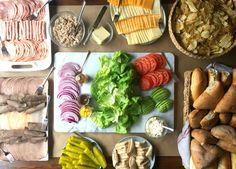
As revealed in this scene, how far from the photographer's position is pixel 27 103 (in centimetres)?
153

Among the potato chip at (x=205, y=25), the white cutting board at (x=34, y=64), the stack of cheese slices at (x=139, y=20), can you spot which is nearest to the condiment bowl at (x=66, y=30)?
the white cutting board at (x=34, y=64)

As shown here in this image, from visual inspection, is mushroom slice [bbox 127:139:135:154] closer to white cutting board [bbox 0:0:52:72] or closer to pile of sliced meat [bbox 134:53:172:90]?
pile of sliced meat [bbox 134:53:172:90]

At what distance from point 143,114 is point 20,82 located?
48cm

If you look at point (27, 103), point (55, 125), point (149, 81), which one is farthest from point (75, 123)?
point (149, 81)

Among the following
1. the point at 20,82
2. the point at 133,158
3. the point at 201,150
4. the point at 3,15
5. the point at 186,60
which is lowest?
the point at 133,158

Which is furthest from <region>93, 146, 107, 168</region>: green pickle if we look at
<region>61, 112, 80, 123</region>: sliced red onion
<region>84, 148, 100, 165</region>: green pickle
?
<region>61, 112, 80, 123</region>: sliced red onion

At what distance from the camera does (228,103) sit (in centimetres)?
125

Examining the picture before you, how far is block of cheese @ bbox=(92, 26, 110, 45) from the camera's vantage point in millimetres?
1493

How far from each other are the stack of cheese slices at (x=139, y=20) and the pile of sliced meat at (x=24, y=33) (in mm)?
282

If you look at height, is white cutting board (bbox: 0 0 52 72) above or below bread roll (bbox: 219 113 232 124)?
above

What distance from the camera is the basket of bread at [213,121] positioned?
1.24 meters

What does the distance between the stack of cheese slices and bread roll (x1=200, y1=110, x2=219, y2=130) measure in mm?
377

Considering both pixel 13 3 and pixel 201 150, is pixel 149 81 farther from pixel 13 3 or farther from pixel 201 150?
pixel 13 3

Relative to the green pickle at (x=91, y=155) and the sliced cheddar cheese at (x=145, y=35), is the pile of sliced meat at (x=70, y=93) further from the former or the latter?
the sliced cheddar cheese at (x=145, y=35)
